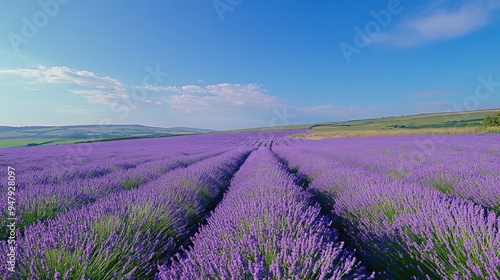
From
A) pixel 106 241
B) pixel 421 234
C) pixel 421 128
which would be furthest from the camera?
pixel 421 128

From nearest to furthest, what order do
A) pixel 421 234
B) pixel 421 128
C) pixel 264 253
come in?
pixel 264 253, pixel 421 234, pixel 421 128

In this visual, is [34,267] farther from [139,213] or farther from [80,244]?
[139,213]

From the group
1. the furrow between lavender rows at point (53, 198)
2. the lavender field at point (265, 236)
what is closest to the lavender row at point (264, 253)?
the lavender field at point (265, 236)

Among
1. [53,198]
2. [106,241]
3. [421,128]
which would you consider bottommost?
[421,128]

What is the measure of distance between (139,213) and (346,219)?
6.83 ft

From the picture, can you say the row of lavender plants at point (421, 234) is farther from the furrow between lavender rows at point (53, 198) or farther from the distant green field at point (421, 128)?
the distant green field at point (421, 128)

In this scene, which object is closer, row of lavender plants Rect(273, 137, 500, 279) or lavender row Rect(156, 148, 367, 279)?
lavender row Rect(156, 148, 367, 279)

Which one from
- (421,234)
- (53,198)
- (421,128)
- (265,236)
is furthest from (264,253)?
(421,128)

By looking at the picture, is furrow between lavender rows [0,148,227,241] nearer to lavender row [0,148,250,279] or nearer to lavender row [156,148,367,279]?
lavender row [0,148,250,279]

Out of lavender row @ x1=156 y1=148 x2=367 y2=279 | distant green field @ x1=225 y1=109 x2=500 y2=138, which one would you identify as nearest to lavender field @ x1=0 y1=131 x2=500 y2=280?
lavender row @ x1=156 y1=148 x2=367 y2=279

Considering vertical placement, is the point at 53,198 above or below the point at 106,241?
below

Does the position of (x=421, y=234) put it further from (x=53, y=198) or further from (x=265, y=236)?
(x=53, y=198)

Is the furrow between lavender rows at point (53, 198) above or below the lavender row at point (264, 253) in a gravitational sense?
below

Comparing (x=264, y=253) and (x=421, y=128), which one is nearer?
(x=264, y=253)
